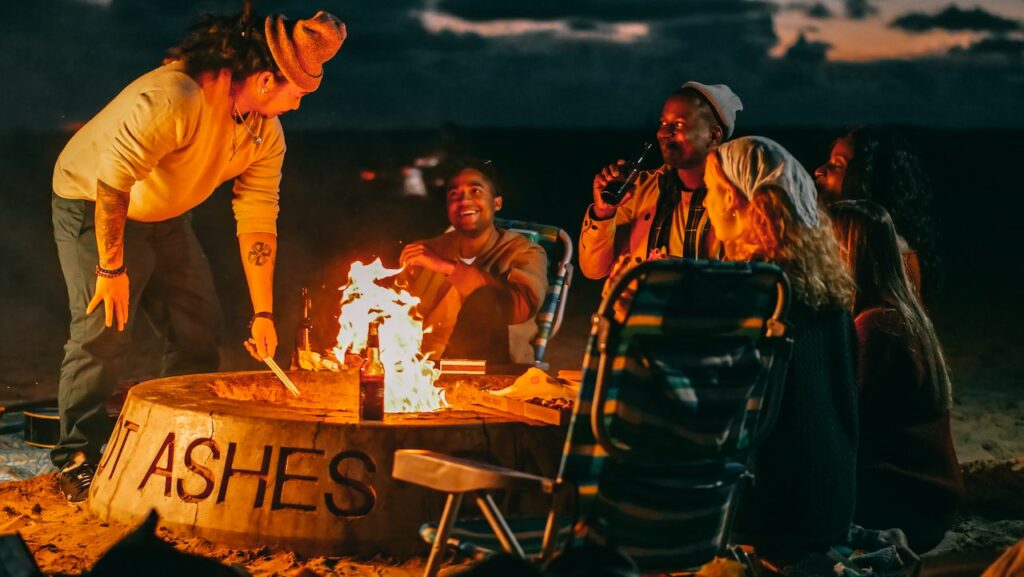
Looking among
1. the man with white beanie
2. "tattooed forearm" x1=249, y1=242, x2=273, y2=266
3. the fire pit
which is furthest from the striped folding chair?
"tattooed forearm" x1=249, y1=242, x2=273, y2=266

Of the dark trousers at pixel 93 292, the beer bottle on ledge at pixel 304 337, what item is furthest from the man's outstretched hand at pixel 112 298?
the beer bottle on ledge at pixel 304 337

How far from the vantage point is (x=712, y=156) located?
4.19m

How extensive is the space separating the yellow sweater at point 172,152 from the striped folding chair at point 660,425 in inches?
103

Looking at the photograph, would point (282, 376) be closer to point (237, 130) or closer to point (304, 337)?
point (304, 337)

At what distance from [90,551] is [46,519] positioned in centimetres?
68

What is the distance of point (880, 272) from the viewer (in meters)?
4.45

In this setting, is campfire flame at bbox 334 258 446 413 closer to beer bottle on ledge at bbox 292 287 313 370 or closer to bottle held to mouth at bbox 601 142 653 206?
beer bottle on ledge at bbox 292 287 313 370

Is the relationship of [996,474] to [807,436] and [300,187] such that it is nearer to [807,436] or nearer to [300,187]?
[807,436]

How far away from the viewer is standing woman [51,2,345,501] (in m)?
5.49

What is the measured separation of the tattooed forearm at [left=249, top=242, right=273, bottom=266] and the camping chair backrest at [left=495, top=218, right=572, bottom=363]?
1.52m

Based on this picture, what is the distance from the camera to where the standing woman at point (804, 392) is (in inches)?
151

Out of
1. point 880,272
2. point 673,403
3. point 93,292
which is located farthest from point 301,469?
point 880,272

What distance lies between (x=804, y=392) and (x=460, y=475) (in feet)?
3.97

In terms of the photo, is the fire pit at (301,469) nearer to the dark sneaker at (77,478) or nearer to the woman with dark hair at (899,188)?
the dark sneaker at (77,478)
